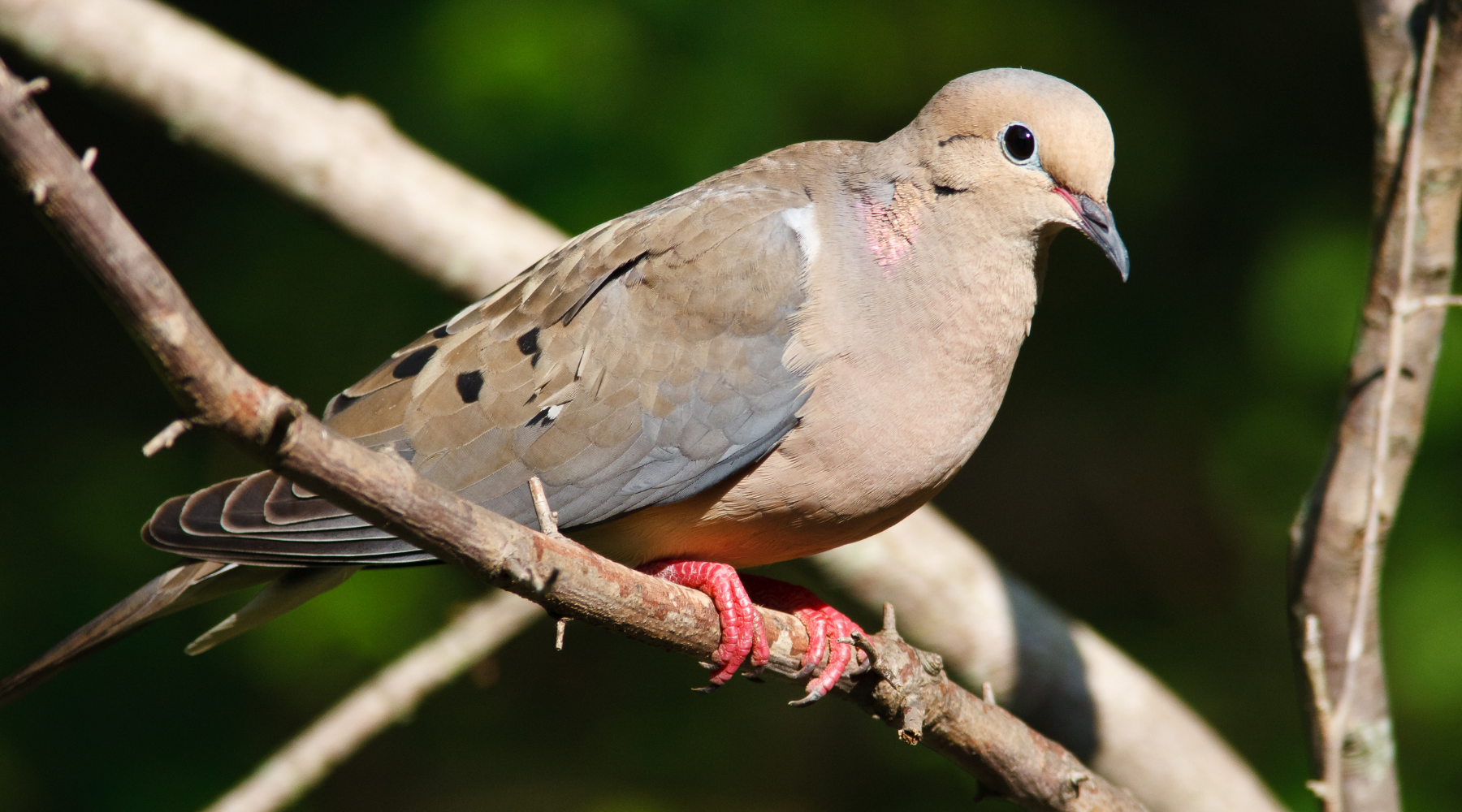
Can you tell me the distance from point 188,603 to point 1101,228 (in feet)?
5.60

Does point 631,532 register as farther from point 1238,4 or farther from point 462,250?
point 1238,4

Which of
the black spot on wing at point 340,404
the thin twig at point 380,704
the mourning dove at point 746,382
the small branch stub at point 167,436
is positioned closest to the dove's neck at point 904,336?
the mourning dove at point 746,382

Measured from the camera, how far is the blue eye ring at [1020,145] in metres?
1.98

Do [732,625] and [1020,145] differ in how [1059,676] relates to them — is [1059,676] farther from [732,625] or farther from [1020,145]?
[1020,145]

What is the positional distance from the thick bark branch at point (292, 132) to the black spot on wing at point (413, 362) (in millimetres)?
634

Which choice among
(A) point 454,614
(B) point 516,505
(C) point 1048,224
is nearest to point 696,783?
(A) point 454,614

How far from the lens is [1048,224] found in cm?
205

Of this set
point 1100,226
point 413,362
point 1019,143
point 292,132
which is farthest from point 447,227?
point 1100,226

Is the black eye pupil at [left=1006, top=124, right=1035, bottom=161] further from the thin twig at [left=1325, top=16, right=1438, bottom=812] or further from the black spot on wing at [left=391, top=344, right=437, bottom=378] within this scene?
the black spot on wing at [left=391, top=344, right=437, bottom=378]

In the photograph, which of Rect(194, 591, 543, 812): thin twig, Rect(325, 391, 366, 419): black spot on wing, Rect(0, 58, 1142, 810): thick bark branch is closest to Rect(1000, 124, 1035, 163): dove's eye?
Rect(0, 58, 1142, 810): thick bark branch

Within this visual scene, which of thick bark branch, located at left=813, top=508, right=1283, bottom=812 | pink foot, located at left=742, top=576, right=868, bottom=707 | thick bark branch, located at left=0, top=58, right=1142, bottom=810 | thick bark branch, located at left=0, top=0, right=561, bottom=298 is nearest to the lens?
thick bark branch, located at left=0, top=58, right=1142, bottom=810

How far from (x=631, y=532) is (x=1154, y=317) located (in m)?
2.50

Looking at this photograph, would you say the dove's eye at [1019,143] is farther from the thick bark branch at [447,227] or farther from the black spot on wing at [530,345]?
the thick bark branch at [447,227]

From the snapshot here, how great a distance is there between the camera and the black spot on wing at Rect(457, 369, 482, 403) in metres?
2.09
